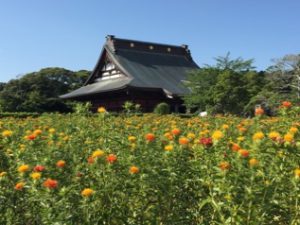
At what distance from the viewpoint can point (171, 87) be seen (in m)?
29.7

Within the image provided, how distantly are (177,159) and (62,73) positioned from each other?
46.5m

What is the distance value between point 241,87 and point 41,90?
2509 centimetres

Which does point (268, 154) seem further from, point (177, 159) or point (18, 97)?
point (18, 97)

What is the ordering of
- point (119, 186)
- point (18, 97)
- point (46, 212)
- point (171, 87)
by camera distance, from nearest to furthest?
1. point (46, 212)
2. point (119, 186)
3. point (171, 87)
4. point (18, 97)

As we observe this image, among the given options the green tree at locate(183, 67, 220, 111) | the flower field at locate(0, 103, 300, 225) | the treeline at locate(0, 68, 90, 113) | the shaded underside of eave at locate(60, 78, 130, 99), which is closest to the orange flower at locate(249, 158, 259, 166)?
the flower field at locate(0, 103, 300, 225)

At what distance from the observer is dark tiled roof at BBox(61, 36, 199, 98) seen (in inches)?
1148

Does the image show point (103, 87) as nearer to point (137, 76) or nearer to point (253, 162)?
point (137, 76)

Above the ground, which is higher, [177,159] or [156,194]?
[177,159]

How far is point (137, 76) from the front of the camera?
2970cm

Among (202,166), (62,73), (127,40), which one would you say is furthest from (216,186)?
(62,73)

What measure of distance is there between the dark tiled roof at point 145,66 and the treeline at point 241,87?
3.83 m

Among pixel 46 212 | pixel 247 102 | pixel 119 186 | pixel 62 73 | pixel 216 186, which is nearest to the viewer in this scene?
pixel 46 212

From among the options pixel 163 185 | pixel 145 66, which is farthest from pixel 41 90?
pixel 163 185

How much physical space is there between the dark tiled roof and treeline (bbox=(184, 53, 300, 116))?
3.83 m
